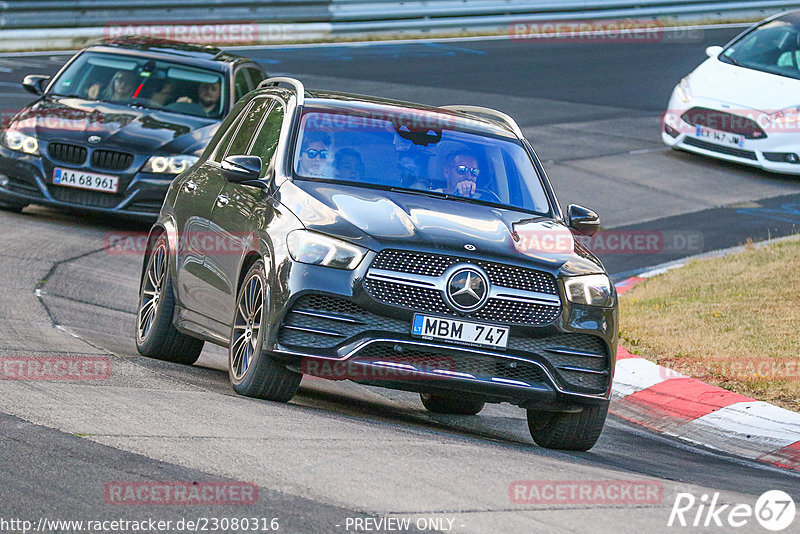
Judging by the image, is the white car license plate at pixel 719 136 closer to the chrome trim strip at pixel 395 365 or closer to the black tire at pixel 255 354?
the black tire at pixel 255 354

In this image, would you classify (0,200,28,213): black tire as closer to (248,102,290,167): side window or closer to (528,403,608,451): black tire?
(248,102,290,167): side window

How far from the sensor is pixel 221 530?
4918mm

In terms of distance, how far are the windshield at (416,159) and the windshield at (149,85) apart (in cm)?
650

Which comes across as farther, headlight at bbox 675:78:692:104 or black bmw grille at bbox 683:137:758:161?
headlight at bbox 675:78:692:104

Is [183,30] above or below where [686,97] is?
below

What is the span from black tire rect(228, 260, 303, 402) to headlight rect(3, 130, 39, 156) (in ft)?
22.3

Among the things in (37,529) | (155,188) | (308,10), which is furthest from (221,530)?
(308,10)

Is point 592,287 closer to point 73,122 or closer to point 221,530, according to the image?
point 221,530

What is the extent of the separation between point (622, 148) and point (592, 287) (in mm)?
13116

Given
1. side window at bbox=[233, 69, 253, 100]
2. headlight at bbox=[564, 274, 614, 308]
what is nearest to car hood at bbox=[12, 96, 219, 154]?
side window at bbox=[233, 69, 253, 100]

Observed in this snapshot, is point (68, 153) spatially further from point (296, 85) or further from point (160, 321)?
point (296, 85)

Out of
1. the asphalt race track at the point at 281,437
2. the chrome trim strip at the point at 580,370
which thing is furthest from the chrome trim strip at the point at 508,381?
the asphalt race track at the point at 281,437

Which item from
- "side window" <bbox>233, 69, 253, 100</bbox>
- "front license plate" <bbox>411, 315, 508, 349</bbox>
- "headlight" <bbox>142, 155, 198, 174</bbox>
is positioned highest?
"front license plate" <bbox>411, 315, 508, 349</bbox>

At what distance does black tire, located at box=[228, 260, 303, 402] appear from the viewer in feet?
24.1
